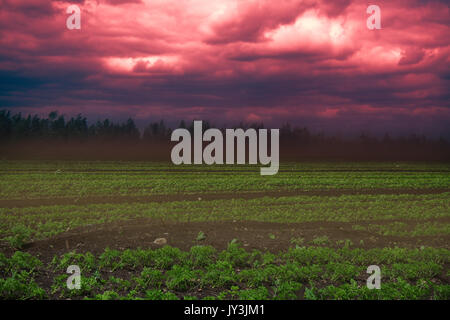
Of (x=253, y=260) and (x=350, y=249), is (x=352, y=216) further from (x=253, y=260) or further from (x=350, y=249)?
(x=253, y=260)

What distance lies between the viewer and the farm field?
8586mm

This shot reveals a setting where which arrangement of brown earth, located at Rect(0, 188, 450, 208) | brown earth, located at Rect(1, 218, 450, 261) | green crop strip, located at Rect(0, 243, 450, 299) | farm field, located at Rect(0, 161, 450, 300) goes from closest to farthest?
green crop strip, located at Rect(0, 243, 450, 299) < farm field, located at Rect(0, 161, 450, 300) < brown earth, located at Rect(1, 218, 450, 261) < brown earth, located at Rect(0, 188, 450, 208)

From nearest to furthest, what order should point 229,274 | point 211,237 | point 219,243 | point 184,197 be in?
point 229,274 < point 219,243 < point 211,237 < point 184,197

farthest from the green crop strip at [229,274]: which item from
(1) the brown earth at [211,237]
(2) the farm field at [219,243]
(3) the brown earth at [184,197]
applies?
(3) the brown earth at [184,197]

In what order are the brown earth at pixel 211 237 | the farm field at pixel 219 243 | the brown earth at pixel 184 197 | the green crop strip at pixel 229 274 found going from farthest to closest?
the brown earth at pixel 184 197
the brown earth at pixel 211 237
the farm field at pixel 219 243
the green crop strip at pixel 229 274

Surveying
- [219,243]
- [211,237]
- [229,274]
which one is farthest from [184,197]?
[229,274]

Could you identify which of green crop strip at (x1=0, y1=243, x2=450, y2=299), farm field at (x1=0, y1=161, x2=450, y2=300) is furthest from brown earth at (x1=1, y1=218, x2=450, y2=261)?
green crop strip at (x1=0, y1=243, x2=450, y2=299)

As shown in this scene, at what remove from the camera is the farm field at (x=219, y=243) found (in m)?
8.59

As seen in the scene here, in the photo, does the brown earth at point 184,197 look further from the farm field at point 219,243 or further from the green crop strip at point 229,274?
the green crop strip at point 229,274

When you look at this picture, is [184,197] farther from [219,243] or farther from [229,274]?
[229,274]

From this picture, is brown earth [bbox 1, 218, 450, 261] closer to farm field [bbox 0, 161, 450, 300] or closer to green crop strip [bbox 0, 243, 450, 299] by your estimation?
farm field [bbox 0, 161, 450, 300]

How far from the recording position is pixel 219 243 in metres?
12.1
